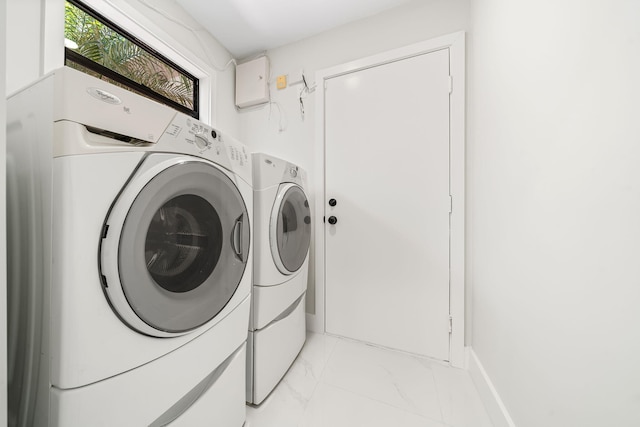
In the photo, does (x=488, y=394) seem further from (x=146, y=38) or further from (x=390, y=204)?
(x=146, y=38)

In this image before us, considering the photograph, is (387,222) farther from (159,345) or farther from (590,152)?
(159,345)

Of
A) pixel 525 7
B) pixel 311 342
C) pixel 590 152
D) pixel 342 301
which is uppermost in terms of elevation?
pixel 525 7

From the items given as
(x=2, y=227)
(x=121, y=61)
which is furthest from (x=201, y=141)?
(x=121, y=61)

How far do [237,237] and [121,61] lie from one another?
1.43m

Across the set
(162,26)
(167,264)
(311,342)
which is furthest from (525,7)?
(311,342)

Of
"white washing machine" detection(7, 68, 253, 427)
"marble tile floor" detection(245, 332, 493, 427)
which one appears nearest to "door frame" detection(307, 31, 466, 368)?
"marble tile floor" detection(245, 332, 493, 427)

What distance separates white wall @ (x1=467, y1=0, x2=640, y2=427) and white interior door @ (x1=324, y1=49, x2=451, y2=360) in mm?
330

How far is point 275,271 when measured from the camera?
1.07 meters

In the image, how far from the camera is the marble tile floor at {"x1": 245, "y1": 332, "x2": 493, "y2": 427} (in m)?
0.94

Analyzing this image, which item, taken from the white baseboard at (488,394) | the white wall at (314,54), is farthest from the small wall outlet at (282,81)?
the white baseboard at (488,394)

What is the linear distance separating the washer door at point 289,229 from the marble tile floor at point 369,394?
59 centimetres

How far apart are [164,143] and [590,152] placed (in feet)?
3.51

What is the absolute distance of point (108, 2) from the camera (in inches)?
43.1

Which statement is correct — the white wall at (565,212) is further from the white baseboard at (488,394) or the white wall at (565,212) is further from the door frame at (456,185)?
the door frame at (456,185)
